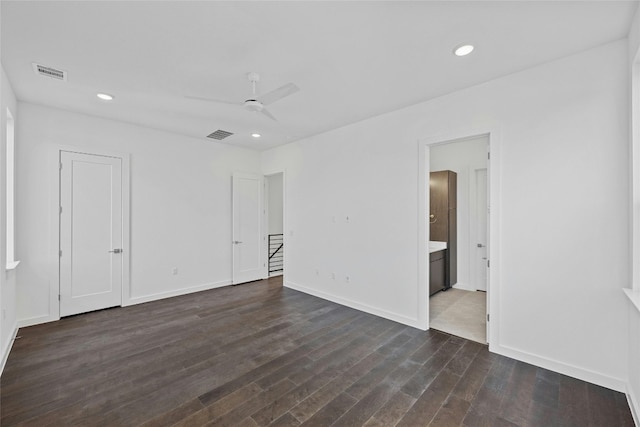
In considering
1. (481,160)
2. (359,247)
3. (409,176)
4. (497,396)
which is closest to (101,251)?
(359,247)

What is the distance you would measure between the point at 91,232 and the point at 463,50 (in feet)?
17.3

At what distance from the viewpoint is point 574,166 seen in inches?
96.9

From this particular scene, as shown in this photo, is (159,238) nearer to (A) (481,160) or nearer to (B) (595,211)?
(B) (595,211)

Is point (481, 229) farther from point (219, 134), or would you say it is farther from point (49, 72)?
point (49, 72)

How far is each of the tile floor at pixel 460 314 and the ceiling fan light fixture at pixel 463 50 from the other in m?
2.98

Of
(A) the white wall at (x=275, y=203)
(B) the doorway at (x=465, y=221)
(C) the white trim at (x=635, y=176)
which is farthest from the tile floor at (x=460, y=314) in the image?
(A) the white wall at (x=275, y=203)

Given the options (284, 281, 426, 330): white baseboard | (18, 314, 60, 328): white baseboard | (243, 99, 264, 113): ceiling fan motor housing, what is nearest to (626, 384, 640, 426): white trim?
(284, 281, 426, 330): white baseboard

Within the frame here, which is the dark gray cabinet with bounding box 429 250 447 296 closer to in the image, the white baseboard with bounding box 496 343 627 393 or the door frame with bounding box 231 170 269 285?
the white baseboard with bounding box 496 343 627 393

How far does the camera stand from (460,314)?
3969mm

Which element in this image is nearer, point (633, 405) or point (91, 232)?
point (633, 405)

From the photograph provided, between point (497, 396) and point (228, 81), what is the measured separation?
382 centimetres

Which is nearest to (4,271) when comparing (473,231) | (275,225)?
(275,225)

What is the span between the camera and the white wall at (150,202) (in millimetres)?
3670

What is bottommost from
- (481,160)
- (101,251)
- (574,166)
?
(101,251)
